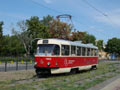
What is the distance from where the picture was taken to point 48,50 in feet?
48.0

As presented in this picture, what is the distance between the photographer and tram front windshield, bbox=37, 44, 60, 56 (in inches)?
570

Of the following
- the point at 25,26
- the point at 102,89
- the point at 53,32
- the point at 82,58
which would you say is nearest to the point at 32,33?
the point at 25,26

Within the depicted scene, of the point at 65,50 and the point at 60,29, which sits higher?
the point at 60,29

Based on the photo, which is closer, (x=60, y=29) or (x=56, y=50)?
(x=56, y=50)

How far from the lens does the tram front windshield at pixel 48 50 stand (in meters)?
14.5

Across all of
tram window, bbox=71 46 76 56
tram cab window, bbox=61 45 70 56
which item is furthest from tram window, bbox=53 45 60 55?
tram window, bbox=71 46 76 56

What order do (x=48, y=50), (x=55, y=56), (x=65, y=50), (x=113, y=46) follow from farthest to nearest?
(x=113, y=46)
(x=65, y=50)
(x=48, y=50)
(x=55, y=56)

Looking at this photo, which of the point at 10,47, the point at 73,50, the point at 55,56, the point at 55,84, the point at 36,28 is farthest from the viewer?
the point at 10,47

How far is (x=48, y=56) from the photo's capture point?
14.3 metres

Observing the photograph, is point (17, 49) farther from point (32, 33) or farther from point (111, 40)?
point (111, 40)

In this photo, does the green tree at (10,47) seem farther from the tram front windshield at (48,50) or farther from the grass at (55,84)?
the grass at (55,84)

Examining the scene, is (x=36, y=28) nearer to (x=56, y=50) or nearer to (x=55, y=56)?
(x=56, y=50)

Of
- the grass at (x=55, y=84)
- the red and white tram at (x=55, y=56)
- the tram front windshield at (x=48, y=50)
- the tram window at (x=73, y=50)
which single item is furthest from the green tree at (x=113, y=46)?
the grass at (x=55, y=84)

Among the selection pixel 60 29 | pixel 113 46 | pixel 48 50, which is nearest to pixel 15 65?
pixel 48 50
